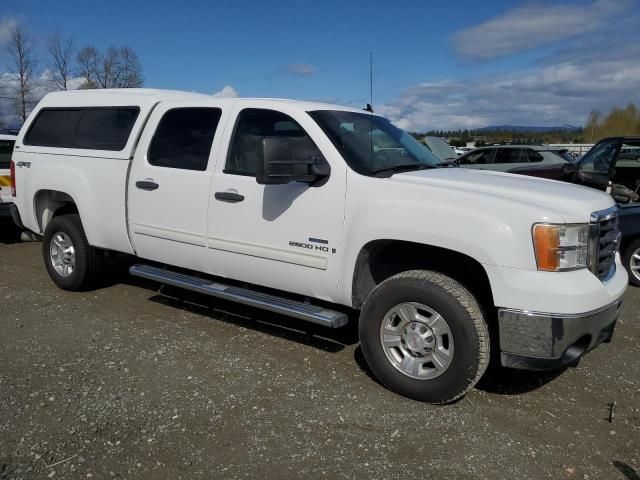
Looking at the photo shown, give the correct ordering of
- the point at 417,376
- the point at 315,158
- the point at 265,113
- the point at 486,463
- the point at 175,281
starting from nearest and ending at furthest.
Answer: the point at 486,463, the point at 417,376, the point at 315,158, the point at 265,113, the point at 175,281

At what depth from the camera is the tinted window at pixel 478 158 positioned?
16062 millimetres

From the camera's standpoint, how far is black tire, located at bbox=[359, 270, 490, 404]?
348cm

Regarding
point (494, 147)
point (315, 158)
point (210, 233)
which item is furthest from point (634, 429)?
point (494, 147)

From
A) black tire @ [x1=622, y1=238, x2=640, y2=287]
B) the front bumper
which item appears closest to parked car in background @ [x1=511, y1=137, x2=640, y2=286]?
black tire @ [x1=622, y1=238, x2=640, y2=287]

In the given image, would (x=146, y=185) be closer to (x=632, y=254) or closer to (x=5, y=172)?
(x=5, y=172)

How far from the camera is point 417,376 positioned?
147 inches

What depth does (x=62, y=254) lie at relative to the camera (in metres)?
6.14

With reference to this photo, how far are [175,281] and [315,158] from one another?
177 cm

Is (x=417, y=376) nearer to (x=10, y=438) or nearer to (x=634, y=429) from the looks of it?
(x=634, y=429)

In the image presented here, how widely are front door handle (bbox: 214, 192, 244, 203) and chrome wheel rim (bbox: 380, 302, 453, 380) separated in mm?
1507

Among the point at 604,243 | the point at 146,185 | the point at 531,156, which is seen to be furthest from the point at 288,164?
the point at 531,156

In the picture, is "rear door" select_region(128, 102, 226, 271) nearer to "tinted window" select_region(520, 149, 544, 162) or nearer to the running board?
the running board

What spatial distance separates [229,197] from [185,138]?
85 centimetres

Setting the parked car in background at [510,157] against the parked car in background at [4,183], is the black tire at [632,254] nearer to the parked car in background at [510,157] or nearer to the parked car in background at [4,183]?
the parked car in background at [510,157]
